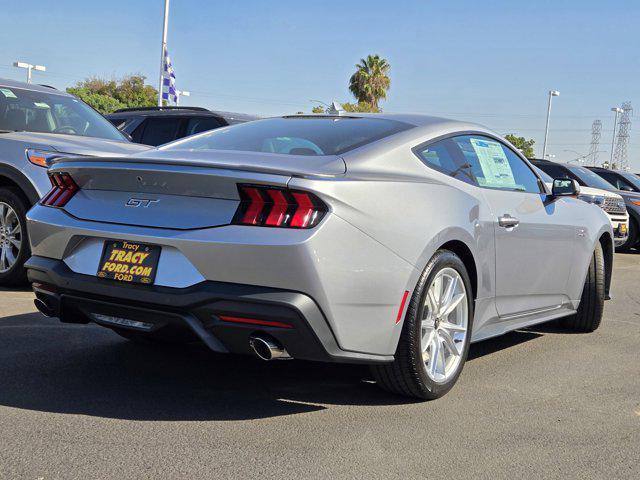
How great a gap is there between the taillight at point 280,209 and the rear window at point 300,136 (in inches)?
24.2

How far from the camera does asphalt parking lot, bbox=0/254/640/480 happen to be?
3.20m

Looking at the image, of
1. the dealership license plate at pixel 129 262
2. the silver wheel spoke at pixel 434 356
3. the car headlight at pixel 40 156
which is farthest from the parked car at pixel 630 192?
the dealership license plate at pixel 129 262

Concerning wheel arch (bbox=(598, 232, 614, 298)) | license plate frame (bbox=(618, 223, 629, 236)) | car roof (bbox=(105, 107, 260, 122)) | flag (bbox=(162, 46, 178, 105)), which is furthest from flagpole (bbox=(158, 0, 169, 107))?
wheel arch (bbox=(598, 232, 614, 298))

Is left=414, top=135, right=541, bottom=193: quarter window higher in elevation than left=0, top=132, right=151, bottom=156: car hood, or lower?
higher

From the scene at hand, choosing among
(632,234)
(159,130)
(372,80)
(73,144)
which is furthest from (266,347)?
(372,80)

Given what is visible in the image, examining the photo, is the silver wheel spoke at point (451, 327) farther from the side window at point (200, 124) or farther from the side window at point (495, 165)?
the side window at point (200, 124)

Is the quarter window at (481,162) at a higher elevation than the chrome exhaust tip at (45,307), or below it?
higher

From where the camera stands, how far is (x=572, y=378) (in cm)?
489

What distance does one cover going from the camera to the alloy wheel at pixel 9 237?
22.4ft

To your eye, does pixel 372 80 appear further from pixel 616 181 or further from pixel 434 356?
pixel 434 356

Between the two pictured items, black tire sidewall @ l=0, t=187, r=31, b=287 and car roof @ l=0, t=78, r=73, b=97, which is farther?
car roof @ l=0, t=78, r=73, b=97

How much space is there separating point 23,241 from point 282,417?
3.82m

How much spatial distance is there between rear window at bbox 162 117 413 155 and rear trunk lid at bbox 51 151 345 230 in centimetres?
33

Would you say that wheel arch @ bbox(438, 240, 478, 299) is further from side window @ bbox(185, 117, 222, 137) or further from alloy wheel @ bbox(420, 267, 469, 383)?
side window @ bbox(185, 117, 222, 137)
